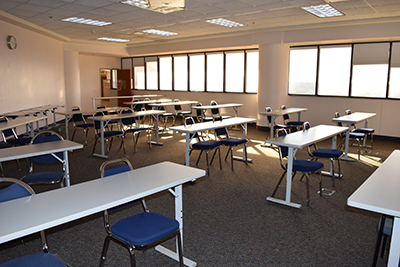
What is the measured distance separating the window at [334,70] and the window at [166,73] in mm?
6697

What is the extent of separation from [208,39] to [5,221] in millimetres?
10523

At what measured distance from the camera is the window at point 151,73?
14570 millimetres

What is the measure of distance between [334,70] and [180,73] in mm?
6485

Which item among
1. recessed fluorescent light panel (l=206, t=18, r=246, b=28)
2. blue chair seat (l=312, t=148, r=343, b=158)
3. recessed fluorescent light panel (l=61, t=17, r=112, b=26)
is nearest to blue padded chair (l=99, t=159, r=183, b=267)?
blue chair seat (l=312, t=148, r=343, b=158)

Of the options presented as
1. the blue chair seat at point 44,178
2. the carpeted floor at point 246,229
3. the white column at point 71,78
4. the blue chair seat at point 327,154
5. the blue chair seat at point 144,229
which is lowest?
the carpeted floor at point 246,229

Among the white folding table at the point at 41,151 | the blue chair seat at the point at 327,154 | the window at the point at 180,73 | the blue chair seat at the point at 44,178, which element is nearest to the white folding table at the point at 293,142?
the blue chair seat at the point at 327,154

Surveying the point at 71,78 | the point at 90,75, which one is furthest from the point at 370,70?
the point at 90,75

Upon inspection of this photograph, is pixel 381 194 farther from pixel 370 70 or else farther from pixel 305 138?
pixel 370 70

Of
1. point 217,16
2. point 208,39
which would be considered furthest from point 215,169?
point 208,39

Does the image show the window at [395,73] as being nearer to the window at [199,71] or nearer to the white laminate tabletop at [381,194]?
the window at [199,71]

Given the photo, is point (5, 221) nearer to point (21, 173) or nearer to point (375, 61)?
point (21, 173)

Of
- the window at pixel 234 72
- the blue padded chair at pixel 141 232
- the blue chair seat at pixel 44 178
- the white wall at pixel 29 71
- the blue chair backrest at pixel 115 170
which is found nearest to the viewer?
the blue padded chair at pixel 141 232

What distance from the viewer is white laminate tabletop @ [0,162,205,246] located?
66.8 inches

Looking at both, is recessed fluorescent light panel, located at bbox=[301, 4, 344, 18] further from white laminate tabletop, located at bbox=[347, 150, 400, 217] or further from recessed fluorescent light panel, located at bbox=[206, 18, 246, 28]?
white laminate tabletop, located at bbox=[347, 150, 400, 217]
